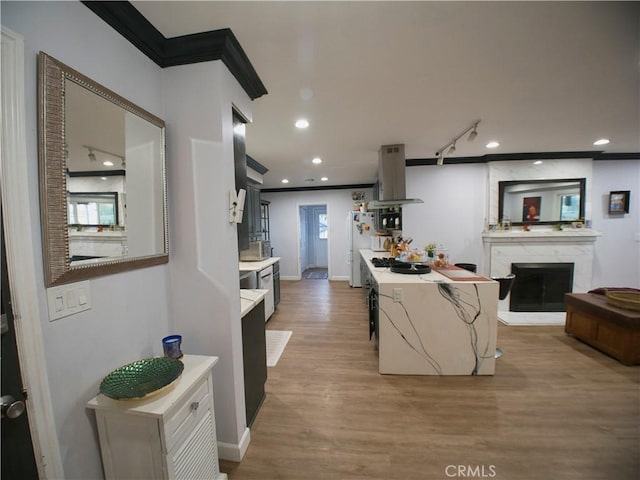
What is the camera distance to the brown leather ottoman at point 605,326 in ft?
7.57

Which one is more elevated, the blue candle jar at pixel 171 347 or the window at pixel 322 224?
the window at pixel 322 224

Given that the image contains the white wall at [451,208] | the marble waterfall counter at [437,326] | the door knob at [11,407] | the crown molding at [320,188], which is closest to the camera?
the door knob at [11,407]

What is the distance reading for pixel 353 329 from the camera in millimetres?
3371

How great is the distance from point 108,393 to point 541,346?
13.0 feet

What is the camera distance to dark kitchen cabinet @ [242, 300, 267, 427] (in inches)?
65.7

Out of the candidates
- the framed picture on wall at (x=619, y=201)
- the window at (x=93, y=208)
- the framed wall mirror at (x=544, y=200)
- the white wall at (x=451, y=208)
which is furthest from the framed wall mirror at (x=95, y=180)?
the framed picture on wall at (x=619, y=201)

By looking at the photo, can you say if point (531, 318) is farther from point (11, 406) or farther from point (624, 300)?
point (11, 406)

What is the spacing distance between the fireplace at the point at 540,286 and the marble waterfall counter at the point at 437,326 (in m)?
2.44

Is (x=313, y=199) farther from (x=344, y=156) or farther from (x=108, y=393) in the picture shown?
(x=108, y=393)

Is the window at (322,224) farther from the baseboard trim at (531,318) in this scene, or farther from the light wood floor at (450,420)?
the light wood floor at (450,420)

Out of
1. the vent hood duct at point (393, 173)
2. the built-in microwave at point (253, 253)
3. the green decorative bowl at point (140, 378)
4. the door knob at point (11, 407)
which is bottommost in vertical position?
the green decorative bowl at point (140, 378)

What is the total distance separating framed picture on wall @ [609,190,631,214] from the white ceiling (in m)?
1.66

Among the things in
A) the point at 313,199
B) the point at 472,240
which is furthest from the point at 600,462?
the point at 313,199

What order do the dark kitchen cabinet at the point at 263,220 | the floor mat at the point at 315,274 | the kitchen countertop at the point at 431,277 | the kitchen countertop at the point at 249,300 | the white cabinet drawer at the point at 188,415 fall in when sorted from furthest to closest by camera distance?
the floor mat at the point at 315,274 → the dark kitchen cabinet at the point at 263,220 → the kitchen countertop at the point at 431,277 → the kitchen countertop at the point at 249,300 → the white cabinet drawer at the point at 188,415
